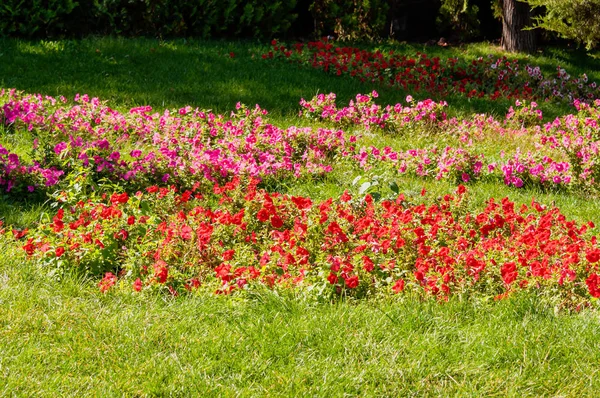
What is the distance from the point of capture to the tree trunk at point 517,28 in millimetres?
12797

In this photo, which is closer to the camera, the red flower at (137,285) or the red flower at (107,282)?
the red flower at (137,285)

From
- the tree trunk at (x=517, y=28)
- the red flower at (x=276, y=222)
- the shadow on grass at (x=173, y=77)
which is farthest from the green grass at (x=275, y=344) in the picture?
the tree trunk at (x=517, y=28)

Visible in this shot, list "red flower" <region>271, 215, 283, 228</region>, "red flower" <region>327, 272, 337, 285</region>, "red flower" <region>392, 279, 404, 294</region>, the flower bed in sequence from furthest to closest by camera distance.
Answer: the flower bed
"red flower" <region>271, 215, 283, 228</region>
"red flower" <region>327, 272, 337, 285</region>
"red flower" <region>392, 279, 404, 294</region>

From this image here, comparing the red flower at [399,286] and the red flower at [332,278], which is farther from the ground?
the red flower at [399,286]

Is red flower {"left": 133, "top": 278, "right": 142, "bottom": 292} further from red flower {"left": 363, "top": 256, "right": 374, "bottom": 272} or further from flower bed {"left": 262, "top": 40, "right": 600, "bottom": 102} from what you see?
flower bed {"left": 262, "top": 40, "right": 600, "bottom": 102}

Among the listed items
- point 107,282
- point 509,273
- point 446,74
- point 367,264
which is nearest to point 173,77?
point 446,74

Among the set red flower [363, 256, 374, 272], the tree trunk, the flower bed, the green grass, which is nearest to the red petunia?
the green grass

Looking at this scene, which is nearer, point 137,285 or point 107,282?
point 137,285

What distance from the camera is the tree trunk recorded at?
42.0ft

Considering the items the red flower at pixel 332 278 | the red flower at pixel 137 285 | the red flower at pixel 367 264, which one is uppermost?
the red flower at pixel 367 264

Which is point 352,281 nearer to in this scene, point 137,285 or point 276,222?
point 276,222

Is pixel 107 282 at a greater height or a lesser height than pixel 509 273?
lesser

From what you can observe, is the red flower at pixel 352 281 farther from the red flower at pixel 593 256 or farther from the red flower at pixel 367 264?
the red flower at pixel 593 256

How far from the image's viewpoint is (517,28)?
12.9m
